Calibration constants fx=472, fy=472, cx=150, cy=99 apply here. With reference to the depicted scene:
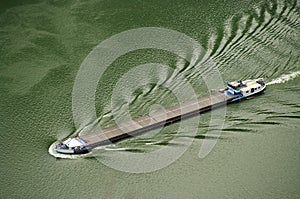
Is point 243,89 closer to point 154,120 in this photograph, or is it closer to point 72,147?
point 154,120

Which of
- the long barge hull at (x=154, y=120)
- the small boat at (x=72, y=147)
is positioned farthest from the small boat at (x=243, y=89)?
the small boat at (x=72, y=147)

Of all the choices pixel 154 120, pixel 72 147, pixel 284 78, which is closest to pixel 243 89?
pixel 284 78

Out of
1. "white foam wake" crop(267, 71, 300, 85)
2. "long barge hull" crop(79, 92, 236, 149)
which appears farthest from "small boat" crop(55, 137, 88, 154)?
"white foam wake" crop(267, 71, 300, 85)

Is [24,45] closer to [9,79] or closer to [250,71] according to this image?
[9,79]

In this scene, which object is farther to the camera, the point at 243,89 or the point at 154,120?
the point at 243,89

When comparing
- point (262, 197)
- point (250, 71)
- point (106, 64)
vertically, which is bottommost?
point (262, 197)

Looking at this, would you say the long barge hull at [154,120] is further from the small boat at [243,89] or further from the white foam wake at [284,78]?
the white foam wake at [284,78]

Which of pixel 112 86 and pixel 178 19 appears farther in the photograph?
pixel 178 19

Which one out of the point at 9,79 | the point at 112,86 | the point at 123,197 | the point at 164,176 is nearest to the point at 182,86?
the point at 112,86
